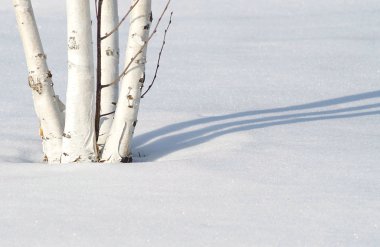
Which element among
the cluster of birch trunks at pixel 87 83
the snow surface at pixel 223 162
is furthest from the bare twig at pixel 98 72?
the snow surface at pixel 223 162

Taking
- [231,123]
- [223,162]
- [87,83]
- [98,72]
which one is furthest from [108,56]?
[231,123]

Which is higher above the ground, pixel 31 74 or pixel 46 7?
pixel 31 74

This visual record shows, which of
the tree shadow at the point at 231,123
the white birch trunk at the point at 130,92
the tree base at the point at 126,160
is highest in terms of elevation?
the white birch trunk at the point at 130,92

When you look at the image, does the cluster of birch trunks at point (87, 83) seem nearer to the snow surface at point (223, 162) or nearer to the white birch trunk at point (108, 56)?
the white birch trunk at point (108, 56)

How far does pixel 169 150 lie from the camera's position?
533 centimetres

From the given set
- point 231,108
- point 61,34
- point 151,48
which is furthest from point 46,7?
point 231,108

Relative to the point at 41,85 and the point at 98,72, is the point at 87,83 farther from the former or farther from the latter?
the point at 41,85

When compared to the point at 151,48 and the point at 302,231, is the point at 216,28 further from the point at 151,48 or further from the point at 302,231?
the point at 302,231

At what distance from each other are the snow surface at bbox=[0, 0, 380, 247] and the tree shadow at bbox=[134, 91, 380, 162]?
0.01 m

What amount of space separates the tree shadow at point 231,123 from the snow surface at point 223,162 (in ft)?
0.04

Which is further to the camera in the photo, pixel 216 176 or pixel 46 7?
pixel 46 7

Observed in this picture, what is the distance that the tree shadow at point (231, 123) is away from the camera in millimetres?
5484

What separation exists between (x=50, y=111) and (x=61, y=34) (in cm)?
632

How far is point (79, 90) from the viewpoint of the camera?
4809mm
